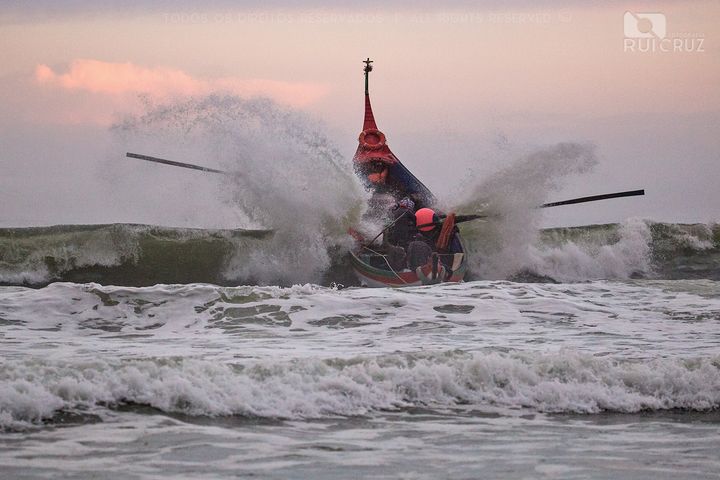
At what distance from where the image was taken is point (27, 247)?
22438mm

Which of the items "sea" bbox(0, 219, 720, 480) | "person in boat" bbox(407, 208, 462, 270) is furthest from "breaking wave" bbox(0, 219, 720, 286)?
"sea" bbox(0, 219, 720, 480)

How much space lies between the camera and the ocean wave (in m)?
9.22

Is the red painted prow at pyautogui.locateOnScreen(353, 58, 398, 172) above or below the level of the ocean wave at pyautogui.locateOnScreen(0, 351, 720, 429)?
above

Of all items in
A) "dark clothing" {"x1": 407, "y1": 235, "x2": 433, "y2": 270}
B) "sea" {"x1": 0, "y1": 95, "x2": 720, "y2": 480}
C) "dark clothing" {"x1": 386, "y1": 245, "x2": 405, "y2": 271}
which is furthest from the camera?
"dark clothing" {"x1": 386, "y1": 245, "x2": 405, "y2": 271}

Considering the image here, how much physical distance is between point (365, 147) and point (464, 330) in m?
10.6

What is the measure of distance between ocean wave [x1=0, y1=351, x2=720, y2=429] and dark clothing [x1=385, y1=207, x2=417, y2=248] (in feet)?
29.6

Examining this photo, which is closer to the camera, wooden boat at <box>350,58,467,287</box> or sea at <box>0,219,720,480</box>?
sea at <box>0,219,720,480</box>

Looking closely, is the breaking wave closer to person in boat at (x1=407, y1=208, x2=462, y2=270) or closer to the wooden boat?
the wooden boat

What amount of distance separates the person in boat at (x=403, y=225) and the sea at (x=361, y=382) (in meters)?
3.70

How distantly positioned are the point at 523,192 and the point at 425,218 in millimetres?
5132

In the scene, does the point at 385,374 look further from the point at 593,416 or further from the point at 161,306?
the point at 161,306

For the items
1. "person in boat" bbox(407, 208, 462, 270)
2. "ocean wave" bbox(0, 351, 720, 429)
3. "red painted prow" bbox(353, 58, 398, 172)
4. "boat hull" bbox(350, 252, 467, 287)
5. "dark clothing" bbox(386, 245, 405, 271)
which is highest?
"red painted prow" bbox(353, 58, 398, 172)

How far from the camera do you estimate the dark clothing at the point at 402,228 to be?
19.8 metres

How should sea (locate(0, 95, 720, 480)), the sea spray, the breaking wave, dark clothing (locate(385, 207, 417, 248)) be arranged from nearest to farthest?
sea (locate(0, 95, 720, 480)) → dark clothing (locate(385, 207, 417, 248)) → the breaking wave → the sea spray
